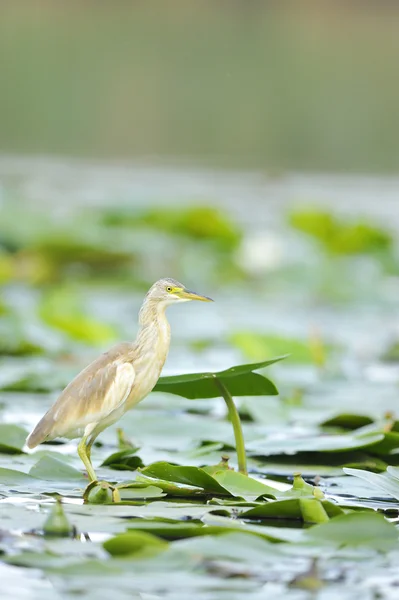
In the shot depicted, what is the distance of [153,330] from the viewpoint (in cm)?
291

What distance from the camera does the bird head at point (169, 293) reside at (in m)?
2.94

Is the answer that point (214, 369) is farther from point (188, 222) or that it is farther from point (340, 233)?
point (340, 233)

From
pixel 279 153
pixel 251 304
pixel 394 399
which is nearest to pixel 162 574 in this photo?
pixel 394 399

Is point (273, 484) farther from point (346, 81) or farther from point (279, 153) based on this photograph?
point (346, 81)

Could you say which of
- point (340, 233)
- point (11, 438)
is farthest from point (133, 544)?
point (340, 233)

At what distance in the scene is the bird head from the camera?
2941mm

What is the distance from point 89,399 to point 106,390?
4 cm

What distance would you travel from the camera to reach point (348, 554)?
2.44 meters

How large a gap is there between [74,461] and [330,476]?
666 millimetres

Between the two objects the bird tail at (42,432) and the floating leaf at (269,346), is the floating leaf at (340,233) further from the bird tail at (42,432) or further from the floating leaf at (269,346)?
the bird tail at (42,432)

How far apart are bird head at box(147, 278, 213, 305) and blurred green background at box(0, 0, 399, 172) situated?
34.0 feet

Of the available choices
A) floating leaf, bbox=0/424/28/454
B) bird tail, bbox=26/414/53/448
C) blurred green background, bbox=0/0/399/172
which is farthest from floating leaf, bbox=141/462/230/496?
blurred green background, bbox=0/0/399/172

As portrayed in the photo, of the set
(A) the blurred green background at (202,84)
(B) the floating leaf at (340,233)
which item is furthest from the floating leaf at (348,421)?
(A) the blurred green background at (202,84)

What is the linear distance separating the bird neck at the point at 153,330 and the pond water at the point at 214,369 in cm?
33
